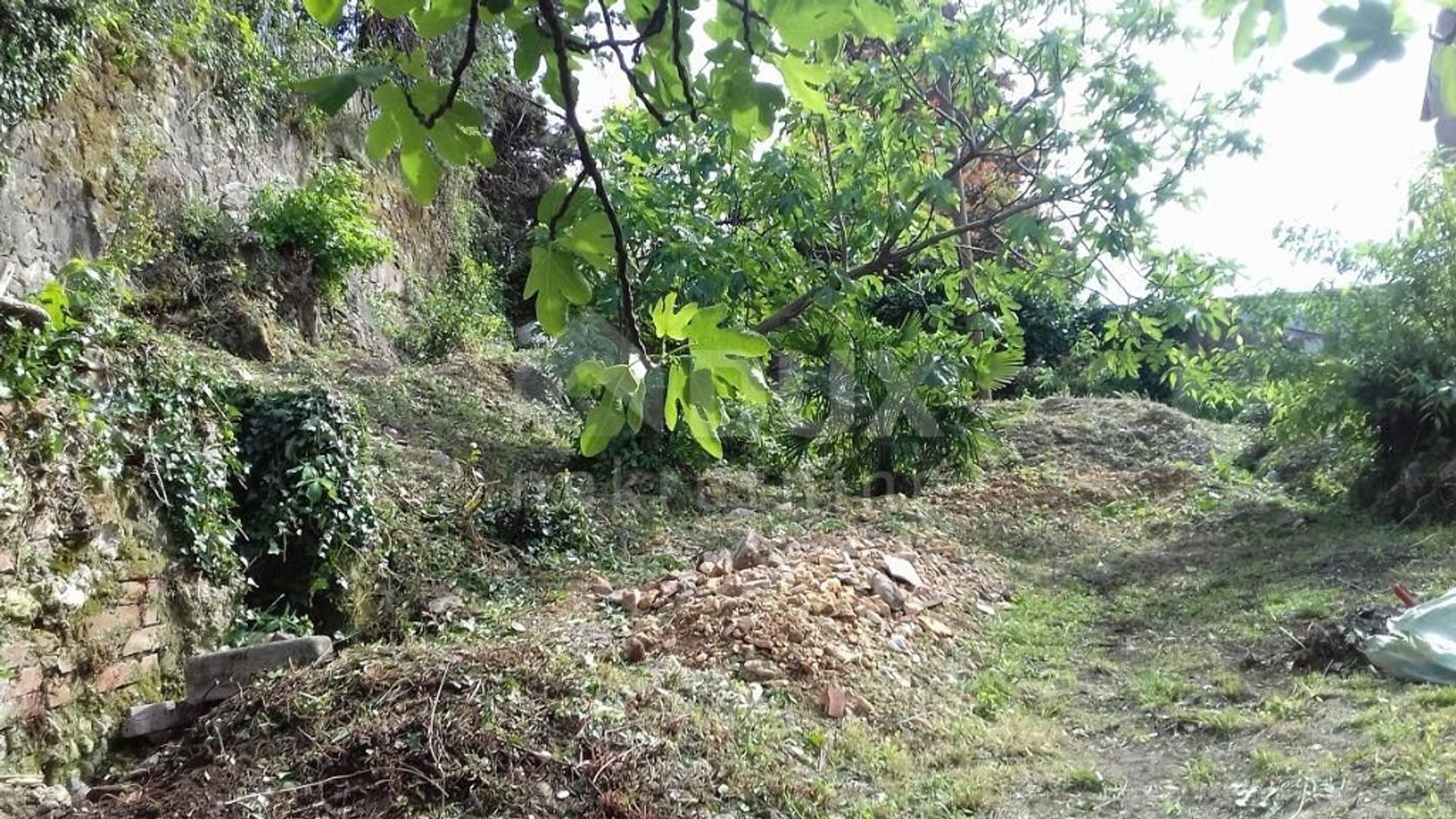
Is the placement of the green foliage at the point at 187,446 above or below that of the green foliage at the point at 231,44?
below

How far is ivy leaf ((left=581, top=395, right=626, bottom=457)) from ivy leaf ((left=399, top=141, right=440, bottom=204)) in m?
0.31

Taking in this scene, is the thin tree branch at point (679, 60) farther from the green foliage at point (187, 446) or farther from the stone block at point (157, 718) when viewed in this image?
the green foliage at point (187, 446)

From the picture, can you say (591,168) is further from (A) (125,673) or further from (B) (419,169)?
(A) (125,673)

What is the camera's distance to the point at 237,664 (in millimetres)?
3365

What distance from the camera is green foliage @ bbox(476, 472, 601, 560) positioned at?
5648mm

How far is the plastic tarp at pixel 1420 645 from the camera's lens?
3596 millimetres

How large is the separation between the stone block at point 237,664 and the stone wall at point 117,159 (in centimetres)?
209

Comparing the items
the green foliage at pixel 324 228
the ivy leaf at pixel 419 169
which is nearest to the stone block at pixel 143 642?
the ivy leaf at pixel 419 169

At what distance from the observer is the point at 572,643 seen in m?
3.92

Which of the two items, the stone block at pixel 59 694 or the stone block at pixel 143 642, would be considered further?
the stone block at pixel 143 642

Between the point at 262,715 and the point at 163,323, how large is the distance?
4.46 meters

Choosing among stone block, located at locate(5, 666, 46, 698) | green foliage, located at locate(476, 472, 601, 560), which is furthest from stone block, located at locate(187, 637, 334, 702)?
green foliage, located at locate(476, 472, 601, 560)

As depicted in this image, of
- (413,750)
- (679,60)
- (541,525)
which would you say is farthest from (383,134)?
(541,525)

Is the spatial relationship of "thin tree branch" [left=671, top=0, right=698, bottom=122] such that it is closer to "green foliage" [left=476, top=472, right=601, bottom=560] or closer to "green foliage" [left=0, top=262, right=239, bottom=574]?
"green foliage" [left=0, top=262, right=239, bottom=574]
